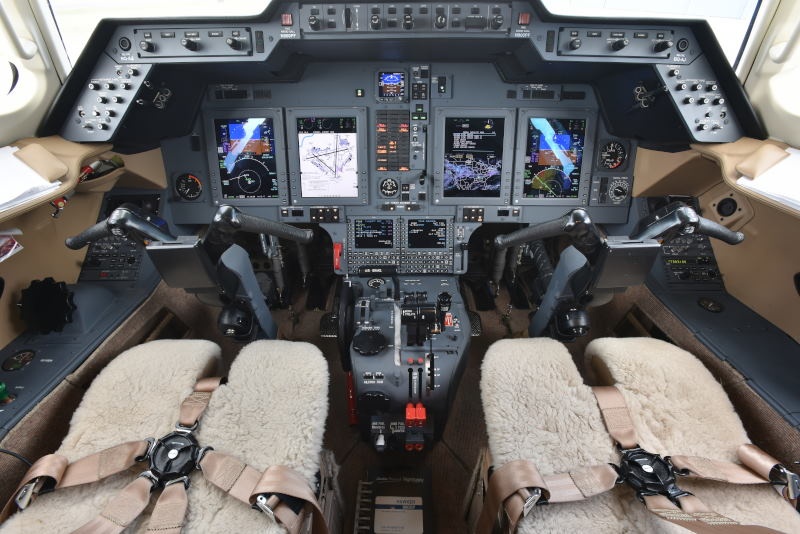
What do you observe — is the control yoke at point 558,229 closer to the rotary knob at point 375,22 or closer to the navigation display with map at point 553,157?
the navigation display with map at point 553,157

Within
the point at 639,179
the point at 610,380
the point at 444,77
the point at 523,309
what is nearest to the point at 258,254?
the point at 444,77

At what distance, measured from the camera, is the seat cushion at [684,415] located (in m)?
1.20

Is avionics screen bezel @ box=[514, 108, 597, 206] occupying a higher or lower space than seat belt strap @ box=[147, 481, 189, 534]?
higher

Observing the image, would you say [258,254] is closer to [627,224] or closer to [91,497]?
[91,497]

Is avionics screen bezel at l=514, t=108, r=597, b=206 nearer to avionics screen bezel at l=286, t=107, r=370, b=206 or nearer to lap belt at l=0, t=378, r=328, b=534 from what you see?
avionics screen bezel at l=286, t=107, r=370, b=206

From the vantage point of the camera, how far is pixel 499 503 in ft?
3.99

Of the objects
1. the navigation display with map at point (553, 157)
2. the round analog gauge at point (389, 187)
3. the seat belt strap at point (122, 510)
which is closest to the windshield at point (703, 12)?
the navigation display with map at point (553, 157)

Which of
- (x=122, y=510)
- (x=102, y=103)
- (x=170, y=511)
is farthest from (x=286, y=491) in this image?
(x=102, y=103)

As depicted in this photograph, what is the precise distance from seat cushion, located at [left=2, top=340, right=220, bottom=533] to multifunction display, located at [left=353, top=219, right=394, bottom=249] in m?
1.18

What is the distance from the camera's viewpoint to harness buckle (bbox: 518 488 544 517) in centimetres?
116

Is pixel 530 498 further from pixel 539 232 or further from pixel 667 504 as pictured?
pixel 539 232

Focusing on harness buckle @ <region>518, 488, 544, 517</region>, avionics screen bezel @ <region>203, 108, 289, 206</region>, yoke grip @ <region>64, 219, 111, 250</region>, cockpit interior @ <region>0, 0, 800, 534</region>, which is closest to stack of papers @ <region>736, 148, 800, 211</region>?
cockpit interior @ <region>0, 0, 800, 534</region>

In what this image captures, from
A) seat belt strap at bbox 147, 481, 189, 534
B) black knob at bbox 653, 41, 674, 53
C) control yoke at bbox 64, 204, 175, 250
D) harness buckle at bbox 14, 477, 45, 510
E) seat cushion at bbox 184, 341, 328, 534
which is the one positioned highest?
black knob at bbox 653, 41, 674, 53

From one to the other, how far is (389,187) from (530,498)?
191 centimetres
